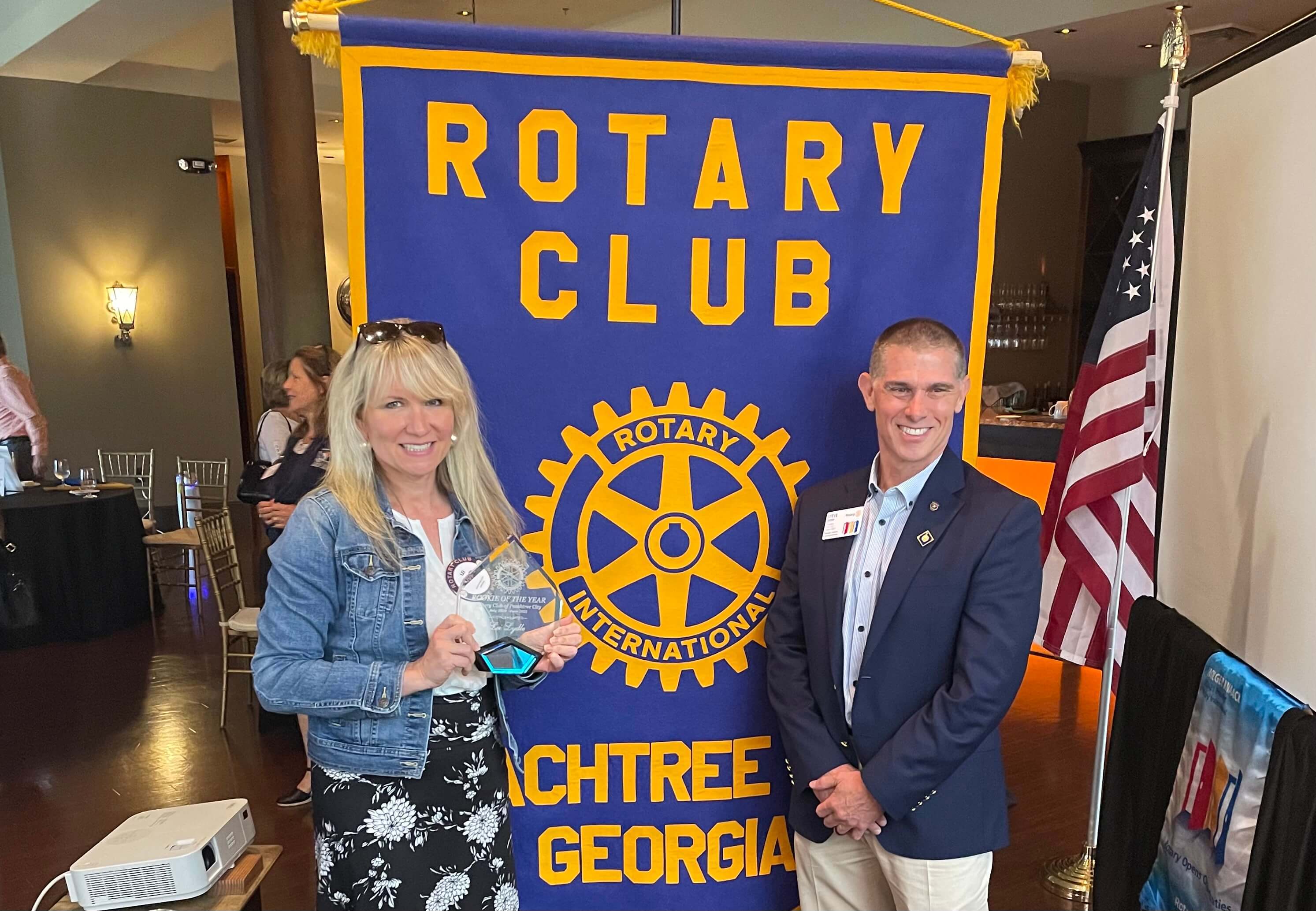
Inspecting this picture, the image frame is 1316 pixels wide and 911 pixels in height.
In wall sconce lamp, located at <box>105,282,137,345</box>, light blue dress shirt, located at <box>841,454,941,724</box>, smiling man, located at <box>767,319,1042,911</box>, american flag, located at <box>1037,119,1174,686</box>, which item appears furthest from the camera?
wall sconce lamp, located at <box>105,282,137,345</box>

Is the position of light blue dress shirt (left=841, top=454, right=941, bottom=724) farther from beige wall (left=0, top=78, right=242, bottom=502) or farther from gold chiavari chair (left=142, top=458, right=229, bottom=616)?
beige wall (left=0, top=78, right=242, bottom=502)

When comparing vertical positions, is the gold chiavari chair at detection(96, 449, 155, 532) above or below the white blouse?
below

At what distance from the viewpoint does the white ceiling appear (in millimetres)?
6305

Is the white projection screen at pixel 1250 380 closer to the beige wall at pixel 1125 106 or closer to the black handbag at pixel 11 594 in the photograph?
the black handbag at pixel 11 594

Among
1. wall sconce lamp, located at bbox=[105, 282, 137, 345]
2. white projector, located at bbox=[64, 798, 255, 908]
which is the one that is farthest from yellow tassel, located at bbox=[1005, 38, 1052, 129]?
wall sconce lamp, located at bbox=[105, 282, 137, 345]

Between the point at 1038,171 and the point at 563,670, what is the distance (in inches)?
309

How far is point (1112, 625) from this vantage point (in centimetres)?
253

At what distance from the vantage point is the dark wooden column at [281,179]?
564 centimetres

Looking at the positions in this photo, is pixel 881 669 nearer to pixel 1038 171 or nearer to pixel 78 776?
pixel 78 776

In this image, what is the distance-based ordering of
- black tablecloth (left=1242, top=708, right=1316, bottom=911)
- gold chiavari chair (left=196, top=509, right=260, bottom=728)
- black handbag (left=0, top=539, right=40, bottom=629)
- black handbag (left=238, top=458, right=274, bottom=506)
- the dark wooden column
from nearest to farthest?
black tablecloth (left=1242, top=708, right=1316, bottom=911)
black handbag (left=238, top=458, right=274, bottom=506)
gold chiavari chair (left=196, top=509, right=260, bottom=728)
black handbag (left=0, top=539, right=40, bottom=629)
the dark wooden column

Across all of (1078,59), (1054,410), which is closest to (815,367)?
(1054,410)

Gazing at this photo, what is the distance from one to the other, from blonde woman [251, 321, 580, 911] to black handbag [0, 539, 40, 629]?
487 centimetres

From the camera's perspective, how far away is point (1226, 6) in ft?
19.3

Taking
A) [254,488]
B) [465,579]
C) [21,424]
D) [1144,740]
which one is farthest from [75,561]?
[1144,740]
